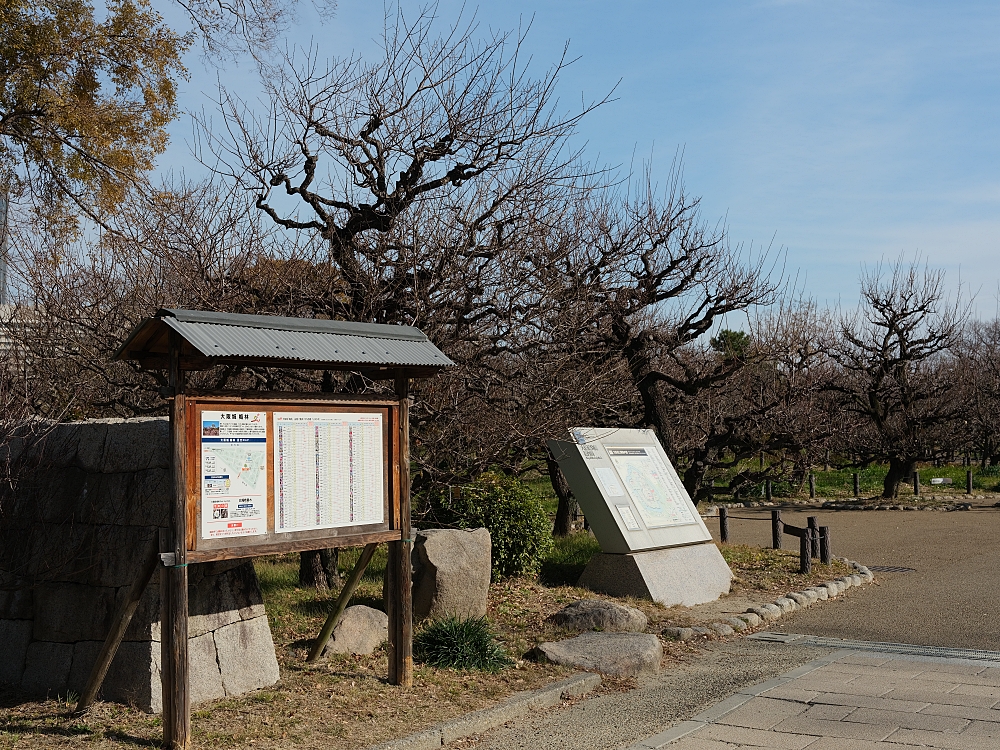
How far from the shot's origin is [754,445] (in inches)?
677

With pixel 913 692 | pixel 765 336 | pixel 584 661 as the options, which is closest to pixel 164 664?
pixel 584 661

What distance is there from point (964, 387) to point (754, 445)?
16844 mm

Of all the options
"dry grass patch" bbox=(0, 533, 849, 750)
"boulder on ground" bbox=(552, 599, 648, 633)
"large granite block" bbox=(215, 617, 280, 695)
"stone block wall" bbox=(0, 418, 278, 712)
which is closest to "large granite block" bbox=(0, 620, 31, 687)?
"stone block wall" bbox=(0, 418, 278, 712)

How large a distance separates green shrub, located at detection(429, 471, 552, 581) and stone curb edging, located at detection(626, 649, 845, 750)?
3815mm

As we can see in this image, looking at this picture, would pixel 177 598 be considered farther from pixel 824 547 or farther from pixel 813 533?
pixel 824 547

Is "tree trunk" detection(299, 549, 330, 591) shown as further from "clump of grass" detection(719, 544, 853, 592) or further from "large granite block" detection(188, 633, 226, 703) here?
"clump of grass" detection(719, 544, 853, 592)

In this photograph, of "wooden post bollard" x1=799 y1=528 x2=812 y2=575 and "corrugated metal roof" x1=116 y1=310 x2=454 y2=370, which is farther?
"wooden post bollard" x1=799 y1=528 x2=812 y2=575

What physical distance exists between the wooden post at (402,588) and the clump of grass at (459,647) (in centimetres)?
62

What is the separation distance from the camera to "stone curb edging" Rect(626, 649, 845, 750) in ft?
18.6

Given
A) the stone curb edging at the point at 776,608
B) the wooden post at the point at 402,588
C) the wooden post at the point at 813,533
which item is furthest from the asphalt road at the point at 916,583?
the wooden post at the point at 402,588

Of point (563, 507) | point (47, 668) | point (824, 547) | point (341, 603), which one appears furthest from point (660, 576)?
point (47, 668)

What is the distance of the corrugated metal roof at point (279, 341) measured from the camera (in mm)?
5273

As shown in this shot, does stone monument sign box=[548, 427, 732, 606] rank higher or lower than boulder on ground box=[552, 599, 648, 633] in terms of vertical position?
higher

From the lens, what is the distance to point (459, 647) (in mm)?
7277
